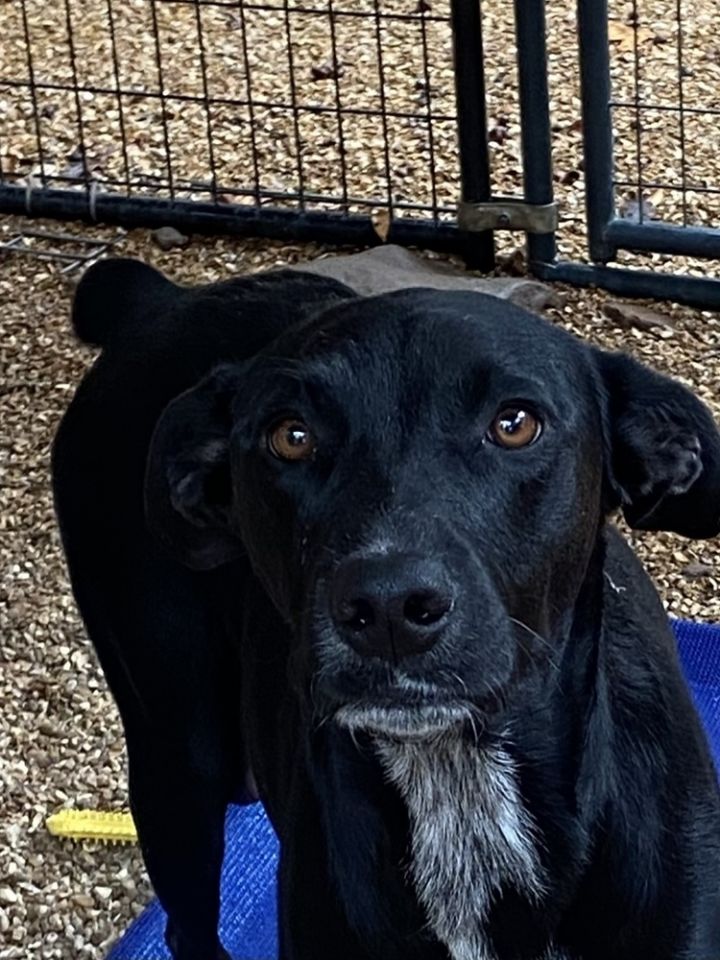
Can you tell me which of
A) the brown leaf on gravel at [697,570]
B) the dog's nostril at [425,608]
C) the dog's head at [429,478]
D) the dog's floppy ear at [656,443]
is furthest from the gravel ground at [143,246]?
the dog's nostril at [425,608]

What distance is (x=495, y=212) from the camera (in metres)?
5.38

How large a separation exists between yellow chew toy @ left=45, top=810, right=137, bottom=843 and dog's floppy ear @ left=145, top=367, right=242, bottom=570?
4.56 ft

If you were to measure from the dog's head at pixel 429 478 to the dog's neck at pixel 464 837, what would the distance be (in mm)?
226

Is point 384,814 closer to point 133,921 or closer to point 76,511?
point 76,511

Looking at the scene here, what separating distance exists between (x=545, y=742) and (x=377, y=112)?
3549 millimetres

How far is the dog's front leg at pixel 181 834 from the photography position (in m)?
3.02

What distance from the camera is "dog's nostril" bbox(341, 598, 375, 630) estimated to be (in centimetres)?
200

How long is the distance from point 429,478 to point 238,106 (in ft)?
14.1

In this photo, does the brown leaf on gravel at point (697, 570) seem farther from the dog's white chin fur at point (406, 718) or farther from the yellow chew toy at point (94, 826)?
the dog's white chin fur at point (406, 718)

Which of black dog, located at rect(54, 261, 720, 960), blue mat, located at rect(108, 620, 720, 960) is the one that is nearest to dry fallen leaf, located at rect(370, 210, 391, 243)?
blue mat, located at rect(108, 620, 720, 960)

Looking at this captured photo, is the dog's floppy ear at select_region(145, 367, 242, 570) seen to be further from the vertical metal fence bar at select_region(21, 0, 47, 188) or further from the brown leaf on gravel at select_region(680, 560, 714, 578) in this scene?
the vertical metal fence bar at select_region(21, 0, 47, 188)

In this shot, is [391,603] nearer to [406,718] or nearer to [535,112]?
[406,718]

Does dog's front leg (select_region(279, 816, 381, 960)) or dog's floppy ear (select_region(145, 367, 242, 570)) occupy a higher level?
dog's floppy ear (select_region(145, 367, 242, 570))

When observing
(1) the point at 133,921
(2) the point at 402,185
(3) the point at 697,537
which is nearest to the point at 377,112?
(2) the point at 402,185
